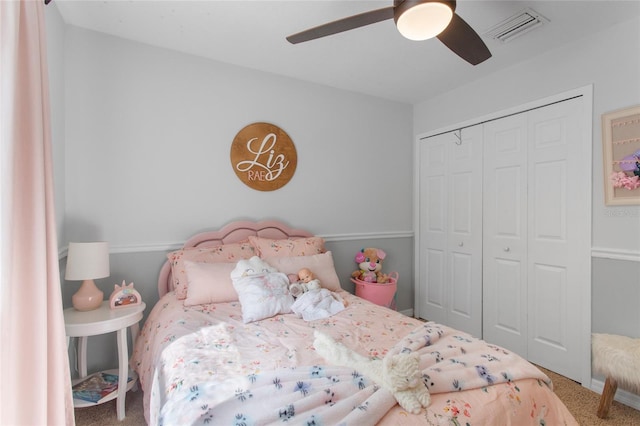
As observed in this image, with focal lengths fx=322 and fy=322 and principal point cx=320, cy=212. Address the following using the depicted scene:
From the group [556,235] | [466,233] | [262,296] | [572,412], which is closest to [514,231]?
[556,235]

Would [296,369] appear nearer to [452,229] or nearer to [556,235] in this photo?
[556,235]

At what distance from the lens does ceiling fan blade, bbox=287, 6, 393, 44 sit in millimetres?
1511

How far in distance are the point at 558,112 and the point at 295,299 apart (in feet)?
8.18

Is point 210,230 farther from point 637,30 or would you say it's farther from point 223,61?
point 637,30

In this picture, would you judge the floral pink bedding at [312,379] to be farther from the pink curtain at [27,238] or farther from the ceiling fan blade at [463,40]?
the ceiling fan blade at [463,40]

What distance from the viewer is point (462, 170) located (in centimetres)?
329

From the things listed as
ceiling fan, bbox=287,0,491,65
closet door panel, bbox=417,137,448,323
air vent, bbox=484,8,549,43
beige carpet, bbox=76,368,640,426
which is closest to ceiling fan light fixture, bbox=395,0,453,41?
ceiling fan, bbox=287,0,491,65

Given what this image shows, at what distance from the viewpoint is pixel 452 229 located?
340 cm

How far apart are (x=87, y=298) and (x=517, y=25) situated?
3.30m

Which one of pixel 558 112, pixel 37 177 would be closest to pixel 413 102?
Result: pixel 558 112

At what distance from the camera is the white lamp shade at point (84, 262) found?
6.27 ft

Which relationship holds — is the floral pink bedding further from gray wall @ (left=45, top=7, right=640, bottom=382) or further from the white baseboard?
the white baseboard

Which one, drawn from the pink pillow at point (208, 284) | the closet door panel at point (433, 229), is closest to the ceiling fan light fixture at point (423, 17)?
the pink pillow at point (208, 284)

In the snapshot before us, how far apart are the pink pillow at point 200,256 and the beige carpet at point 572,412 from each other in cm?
72
